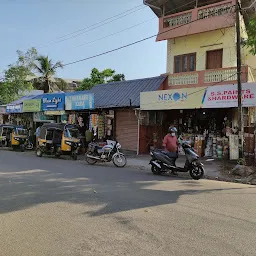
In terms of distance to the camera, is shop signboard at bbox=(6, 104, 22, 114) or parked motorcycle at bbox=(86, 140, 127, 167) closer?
parked motorcycle at bbox=(86, 140, 127, 167)

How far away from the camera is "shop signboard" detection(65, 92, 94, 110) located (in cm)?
1941

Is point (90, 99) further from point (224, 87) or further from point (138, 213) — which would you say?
point (138, 213)

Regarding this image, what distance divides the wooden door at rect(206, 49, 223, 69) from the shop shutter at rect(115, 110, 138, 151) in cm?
541

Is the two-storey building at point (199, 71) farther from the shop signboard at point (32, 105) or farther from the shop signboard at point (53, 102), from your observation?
the shop signboard at point (32, 105)

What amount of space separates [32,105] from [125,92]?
9302mm

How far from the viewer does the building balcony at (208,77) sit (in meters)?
15.0

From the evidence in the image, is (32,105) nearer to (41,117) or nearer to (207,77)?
(41,117)

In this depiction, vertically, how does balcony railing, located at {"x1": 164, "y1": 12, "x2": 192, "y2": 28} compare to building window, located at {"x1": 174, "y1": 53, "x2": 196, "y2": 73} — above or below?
above

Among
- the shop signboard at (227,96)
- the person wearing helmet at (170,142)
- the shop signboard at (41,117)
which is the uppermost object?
the shop signboard at (227,96)

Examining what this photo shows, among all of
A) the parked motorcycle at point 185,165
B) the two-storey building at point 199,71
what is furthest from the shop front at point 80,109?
the parked motorcycle at point 185,165

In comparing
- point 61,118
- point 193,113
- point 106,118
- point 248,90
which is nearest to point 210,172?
point 248,90

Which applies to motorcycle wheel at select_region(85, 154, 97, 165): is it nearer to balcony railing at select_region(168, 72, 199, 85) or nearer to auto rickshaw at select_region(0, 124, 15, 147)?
balcony railing at select_region(168, 72, 199, 85)

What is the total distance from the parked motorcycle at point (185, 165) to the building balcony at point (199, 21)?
344 inches

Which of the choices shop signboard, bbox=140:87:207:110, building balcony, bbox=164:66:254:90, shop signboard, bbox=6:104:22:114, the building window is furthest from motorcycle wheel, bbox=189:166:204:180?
shop signboard, bbox=6:104:22:114
